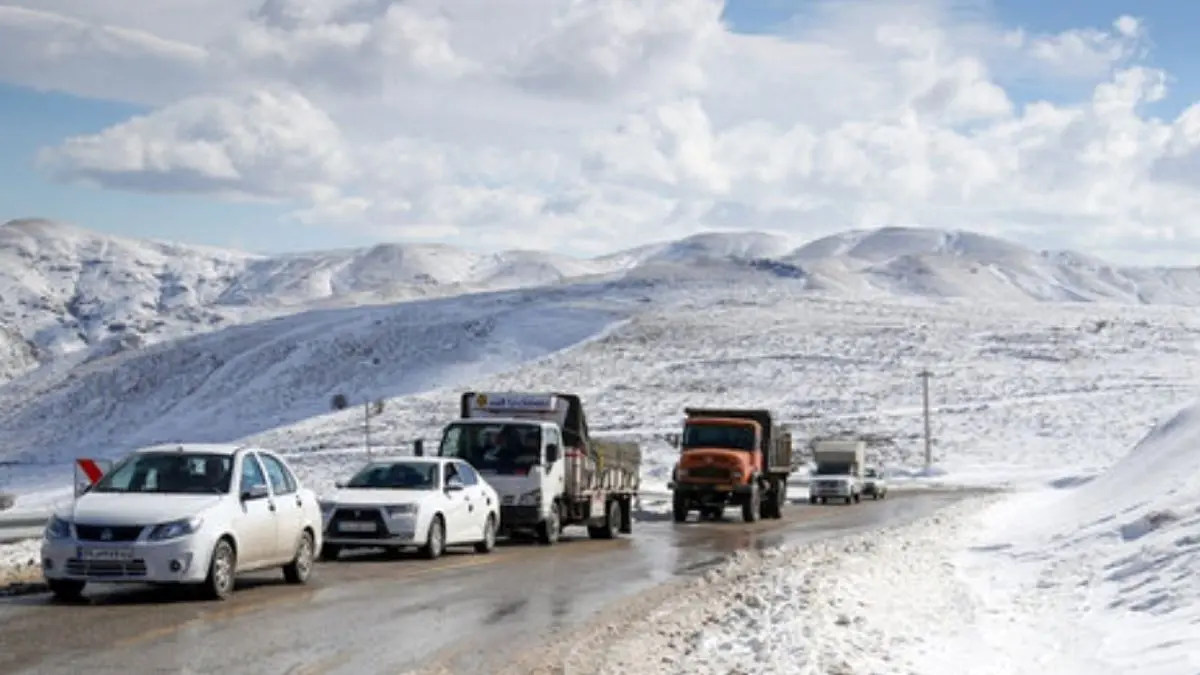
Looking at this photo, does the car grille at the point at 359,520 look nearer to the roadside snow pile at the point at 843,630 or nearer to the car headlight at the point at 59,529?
the roadside snow pile at the point at 843,630

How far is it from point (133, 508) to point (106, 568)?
702 mm

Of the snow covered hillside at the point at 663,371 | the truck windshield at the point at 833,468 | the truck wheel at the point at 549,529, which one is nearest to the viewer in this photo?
the truck wheel at the point at 549,529

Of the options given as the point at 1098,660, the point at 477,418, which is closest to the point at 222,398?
the point at 477,418

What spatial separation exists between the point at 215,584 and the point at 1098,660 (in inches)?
354

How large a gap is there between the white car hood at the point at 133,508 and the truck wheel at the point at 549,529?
38.6ft

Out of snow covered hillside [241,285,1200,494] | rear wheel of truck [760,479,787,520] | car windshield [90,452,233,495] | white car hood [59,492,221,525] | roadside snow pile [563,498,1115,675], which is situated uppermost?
snow covered hillside [241,285,1200,494]

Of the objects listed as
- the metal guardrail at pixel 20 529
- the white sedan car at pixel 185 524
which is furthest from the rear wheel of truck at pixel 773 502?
the white sedan car at pixel 185 524

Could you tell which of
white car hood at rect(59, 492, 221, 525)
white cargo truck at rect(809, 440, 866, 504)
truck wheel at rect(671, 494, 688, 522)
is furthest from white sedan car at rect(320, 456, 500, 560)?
white cargo truck at rect(809, 440, 866, 504)

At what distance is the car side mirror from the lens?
677 inches

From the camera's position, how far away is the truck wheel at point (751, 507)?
130 feet

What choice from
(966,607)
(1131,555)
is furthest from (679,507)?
(966,607)

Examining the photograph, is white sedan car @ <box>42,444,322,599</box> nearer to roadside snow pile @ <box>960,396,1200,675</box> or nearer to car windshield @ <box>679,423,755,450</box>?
roadside snow pile @ <box>960,396,1200,675</box>

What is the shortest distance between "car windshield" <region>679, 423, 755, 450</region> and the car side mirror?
2427 cm

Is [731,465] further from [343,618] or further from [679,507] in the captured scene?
[343,618]
